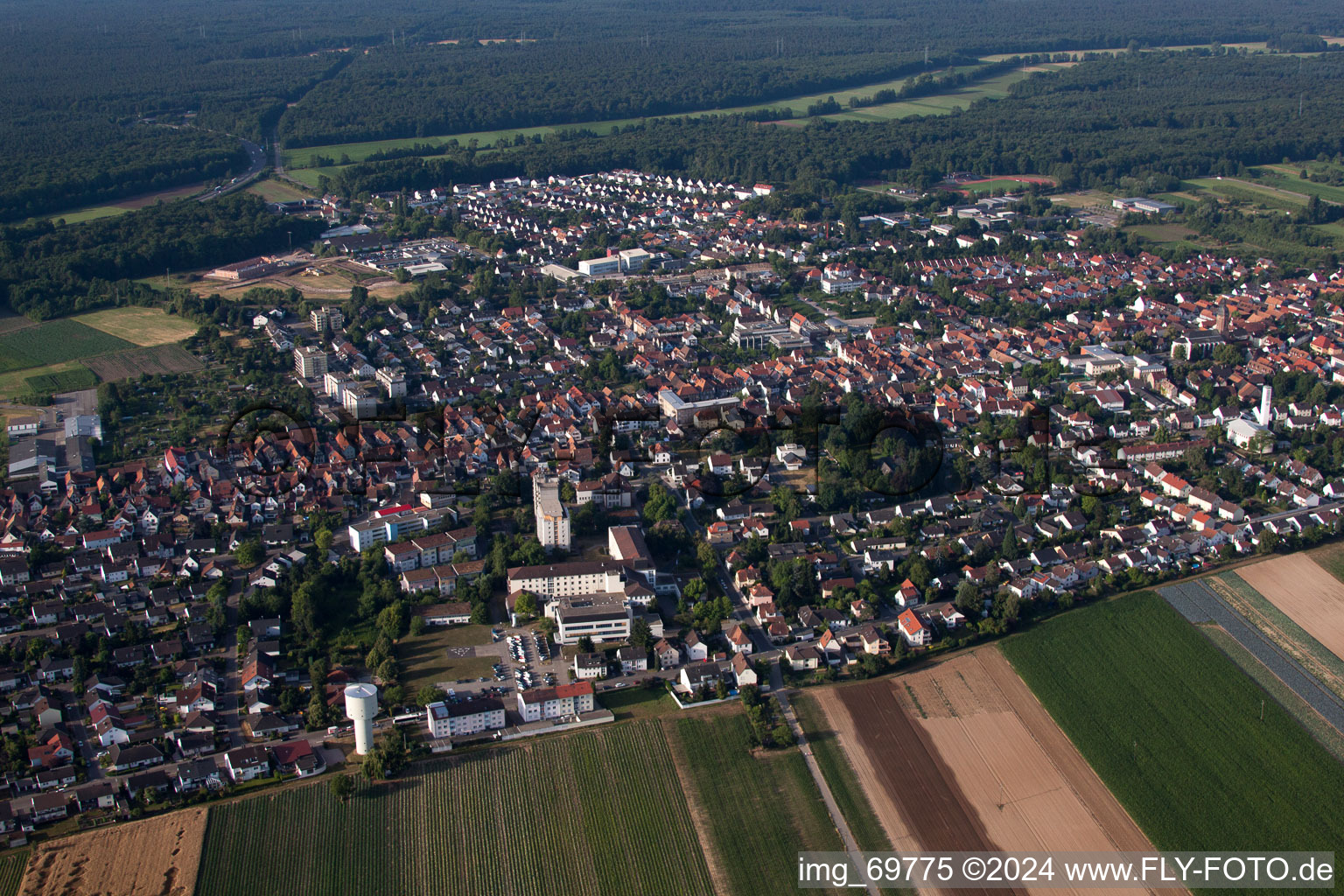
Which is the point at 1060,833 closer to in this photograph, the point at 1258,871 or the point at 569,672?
the point at 1258,871

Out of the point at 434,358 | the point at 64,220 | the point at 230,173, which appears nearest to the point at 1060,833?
the point at 434,358

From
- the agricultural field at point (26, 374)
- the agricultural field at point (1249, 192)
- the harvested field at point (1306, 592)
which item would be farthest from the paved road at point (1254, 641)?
the agricultural field at point (1249, 192)

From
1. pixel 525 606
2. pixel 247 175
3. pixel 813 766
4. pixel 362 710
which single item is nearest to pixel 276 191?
pixel 247 175

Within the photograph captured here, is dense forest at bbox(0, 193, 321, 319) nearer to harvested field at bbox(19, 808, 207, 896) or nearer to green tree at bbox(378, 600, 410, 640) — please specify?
green tree at bbox(378, 600, 410, 640)

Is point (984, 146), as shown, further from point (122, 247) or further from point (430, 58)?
point (430, 58)

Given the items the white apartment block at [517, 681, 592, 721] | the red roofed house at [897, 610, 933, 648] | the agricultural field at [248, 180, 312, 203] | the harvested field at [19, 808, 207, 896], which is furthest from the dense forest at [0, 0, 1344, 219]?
the red roofed house at [897, 610, 933, 648]

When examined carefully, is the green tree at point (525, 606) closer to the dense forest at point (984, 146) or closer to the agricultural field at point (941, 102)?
the dense forest at point (984, 146)
